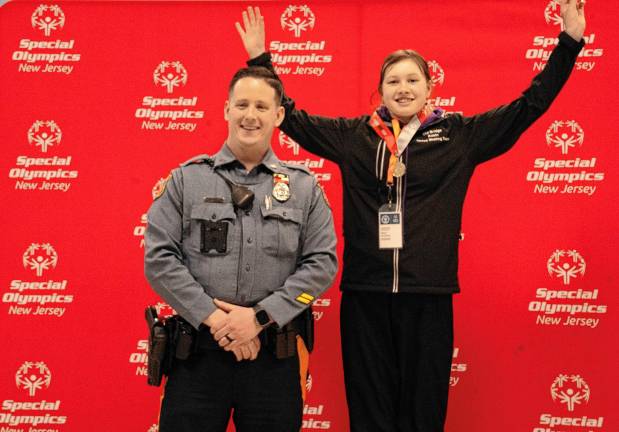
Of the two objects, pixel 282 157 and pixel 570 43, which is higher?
pixel 570 43

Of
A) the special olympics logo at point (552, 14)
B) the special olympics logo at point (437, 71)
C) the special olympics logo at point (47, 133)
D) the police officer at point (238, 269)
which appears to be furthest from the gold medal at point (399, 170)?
the special olympics logo at point (47, 133)

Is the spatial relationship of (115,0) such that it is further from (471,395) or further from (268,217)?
(471,395)

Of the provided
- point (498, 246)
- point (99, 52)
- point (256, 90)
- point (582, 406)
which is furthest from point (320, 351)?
point (99, 52)

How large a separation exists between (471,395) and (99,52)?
8.52 ft

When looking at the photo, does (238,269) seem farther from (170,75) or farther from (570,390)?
(570,390)

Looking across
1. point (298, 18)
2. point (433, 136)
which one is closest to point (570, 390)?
point (433, 136)

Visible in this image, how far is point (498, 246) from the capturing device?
10.4 feet

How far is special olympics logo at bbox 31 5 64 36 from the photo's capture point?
3.30 m

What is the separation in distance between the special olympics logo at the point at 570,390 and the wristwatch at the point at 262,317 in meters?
1.87

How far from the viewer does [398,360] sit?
2.38 meters

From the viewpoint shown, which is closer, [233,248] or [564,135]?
[233,248]

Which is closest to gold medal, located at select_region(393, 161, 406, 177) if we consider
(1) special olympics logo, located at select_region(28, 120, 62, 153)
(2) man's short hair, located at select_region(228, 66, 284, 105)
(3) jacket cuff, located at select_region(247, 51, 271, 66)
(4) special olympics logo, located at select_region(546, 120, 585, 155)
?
(2) man's short hair, located at select_region(228, 66, 284, 105)

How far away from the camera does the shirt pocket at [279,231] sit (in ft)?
6.66

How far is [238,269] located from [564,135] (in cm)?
199
